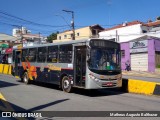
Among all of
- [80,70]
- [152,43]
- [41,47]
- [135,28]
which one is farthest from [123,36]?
[80,70]

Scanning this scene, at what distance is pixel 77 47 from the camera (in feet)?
46.4

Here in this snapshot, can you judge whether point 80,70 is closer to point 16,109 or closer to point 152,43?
point 16,109

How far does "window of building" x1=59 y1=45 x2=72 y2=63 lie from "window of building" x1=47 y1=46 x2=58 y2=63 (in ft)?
1.54

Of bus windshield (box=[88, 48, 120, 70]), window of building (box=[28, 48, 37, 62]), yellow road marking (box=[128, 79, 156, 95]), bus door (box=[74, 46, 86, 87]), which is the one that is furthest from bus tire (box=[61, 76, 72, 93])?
window of building (box=[28, 48, 37, 62])

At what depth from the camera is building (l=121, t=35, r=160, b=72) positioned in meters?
37.0

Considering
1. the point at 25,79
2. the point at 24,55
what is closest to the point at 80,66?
the point at 25,79

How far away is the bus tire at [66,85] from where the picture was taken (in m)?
Result: 14.5

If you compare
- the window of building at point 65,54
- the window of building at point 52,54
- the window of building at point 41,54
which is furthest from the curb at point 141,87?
the window of building at point 41,54

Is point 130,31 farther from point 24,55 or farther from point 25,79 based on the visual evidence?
point 25,79

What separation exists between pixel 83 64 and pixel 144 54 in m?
26.3

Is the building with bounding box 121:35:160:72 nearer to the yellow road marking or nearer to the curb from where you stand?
the curb

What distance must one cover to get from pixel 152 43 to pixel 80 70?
25435 millimetres

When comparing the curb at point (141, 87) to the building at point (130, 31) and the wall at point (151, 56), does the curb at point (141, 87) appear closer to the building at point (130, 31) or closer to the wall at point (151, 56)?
the wall at point (151, 56)

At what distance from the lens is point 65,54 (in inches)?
593
